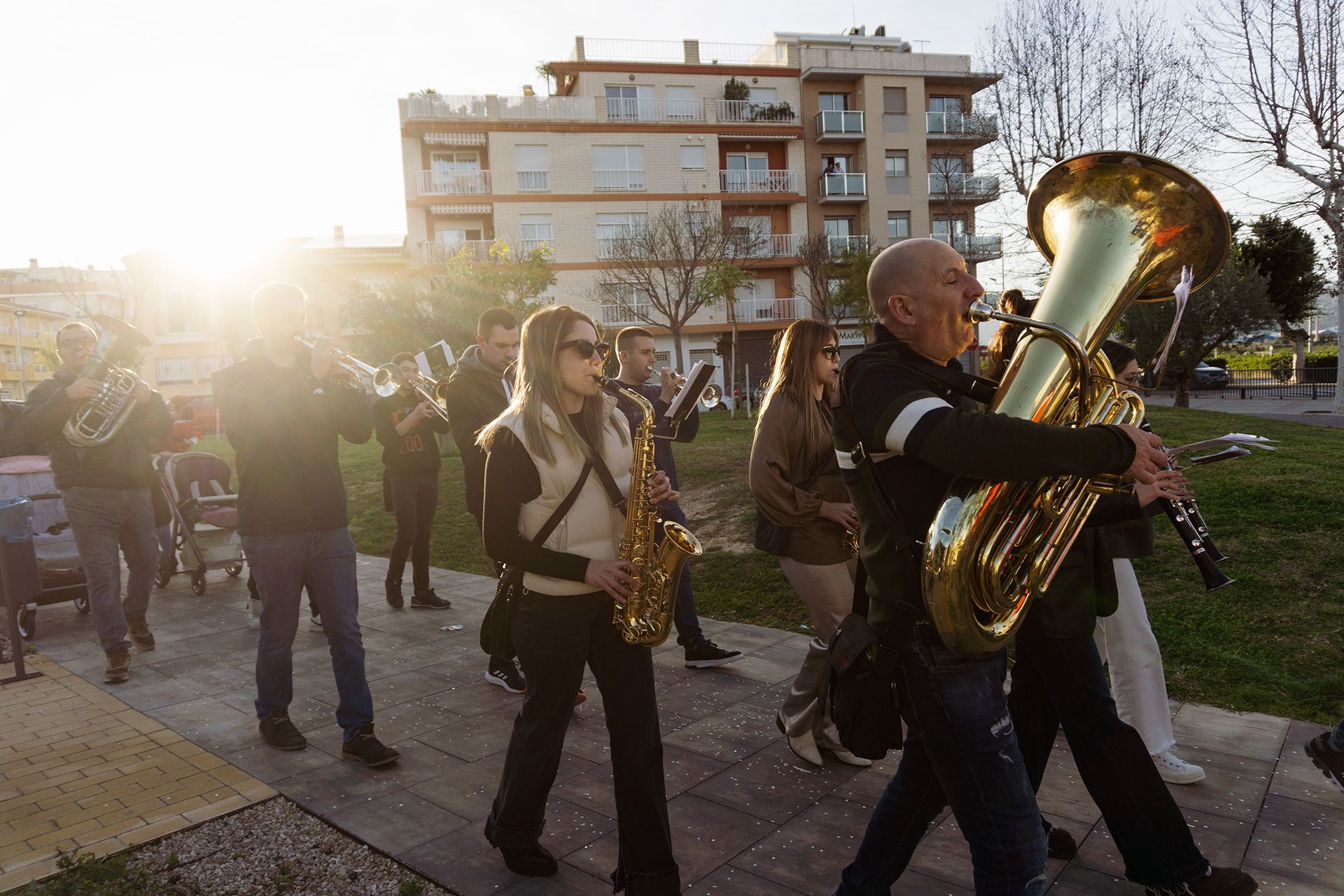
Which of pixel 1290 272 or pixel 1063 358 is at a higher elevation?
pixel 1290 272

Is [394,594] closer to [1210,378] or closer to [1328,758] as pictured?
Result: [1328,758]

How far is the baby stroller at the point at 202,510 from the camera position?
823 centimetres

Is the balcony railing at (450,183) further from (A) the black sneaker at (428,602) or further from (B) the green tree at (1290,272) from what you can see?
(A) the black sneaker at (428,602)

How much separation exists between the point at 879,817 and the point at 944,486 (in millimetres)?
1039

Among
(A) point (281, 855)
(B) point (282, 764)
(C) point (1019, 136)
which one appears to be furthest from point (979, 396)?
(C) point (1019, 136)

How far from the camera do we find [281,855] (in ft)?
11.1

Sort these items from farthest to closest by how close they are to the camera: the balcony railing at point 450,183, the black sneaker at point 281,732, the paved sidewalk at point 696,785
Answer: the balcony railing at point 450,183, the black sneaker at point 281,732, the paved sidewalk at point 696,785

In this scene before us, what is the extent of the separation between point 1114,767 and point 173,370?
55317 millimetres

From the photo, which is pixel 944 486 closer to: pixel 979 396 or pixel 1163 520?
pixel 979 396

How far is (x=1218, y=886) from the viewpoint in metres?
2.56

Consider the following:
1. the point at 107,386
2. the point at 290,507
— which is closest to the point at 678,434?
the point at 290,507

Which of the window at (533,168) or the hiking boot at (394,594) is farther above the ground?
the window at (533,168)

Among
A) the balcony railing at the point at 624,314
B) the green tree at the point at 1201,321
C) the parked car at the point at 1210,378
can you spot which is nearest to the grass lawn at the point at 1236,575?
the green tree at the point at 1201,321

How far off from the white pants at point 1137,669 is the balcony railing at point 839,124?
38.8 meters
